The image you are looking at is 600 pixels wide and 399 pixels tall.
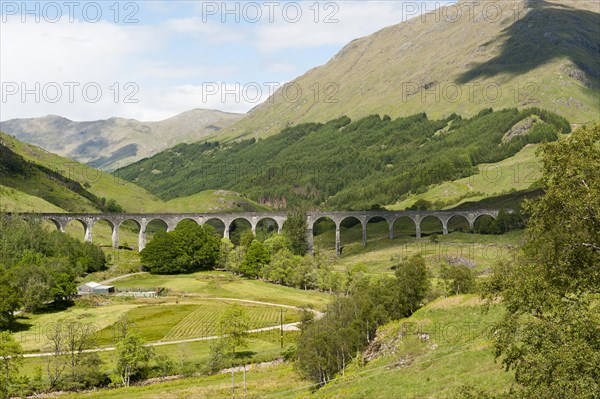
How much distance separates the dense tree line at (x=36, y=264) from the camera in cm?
9157

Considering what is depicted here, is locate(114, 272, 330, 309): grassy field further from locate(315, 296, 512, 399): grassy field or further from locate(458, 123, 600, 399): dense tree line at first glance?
locate(458, 123, 600, 399): dense tree line

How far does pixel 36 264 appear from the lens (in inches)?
4464

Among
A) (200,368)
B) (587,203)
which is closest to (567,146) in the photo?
(587,203)

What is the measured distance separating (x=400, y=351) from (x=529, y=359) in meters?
27.1

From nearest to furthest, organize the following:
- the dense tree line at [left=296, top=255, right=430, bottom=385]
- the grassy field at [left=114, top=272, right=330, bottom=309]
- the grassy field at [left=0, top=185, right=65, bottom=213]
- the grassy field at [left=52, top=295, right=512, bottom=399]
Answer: the grassy field at [left=52, top=295, right=512, bottom=399] → the dense tree line at [left=296, top=255, right=430, bottom=385] → the grassy field at [left=114, top=272, right=330, bottom=309] → the grassy field at [left=0, top=185, right=65, bottom=213]

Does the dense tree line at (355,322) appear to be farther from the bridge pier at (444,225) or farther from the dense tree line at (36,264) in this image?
the bridge pier at (444,225)

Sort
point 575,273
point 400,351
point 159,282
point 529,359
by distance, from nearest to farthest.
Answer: point 529,359 → point 575,273 → point 400,351 → point 159,282

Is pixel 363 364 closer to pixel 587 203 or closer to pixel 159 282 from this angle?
pixel 587 203

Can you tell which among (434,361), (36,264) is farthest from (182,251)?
(434,361)

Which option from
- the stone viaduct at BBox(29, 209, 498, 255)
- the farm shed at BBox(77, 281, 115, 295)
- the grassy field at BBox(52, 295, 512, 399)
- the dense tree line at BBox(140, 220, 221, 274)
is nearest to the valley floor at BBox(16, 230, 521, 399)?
the grassy field at BBox(52, 295, 512, 399)

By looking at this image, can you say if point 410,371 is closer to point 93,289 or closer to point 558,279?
point 558,279

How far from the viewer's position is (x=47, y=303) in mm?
102250

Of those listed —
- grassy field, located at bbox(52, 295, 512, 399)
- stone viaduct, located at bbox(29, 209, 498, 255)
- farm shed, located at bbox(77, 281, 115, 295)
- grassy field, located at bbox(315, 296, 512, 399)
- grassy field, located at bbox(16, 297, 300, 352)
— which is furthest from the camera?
stone viaduct, located at bbox(29, 209, 498, 255)

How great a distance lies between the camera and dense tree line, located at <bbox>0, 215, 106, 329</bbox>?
91.6m
